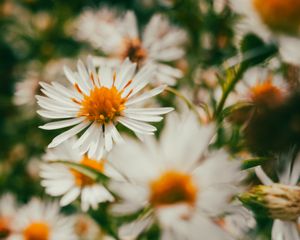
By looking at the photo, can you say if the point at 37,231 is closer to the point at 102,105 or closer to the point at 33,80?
the point at 102,105

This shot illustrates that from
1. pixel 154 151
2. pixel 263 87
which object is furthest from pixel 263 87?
pixel 154 151

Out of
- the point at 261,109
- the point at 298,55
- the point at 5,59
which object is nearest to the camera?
the point at 298,55

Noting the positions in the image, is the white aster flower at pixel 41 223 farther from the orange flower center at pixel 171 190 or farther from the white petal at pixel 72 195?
the orange flower center at pixel 171 190

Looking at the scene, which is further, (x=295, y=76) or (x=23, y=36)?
(x=23, y=36)

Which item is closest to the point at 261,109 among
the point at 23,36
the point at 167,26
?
the point at 167,26

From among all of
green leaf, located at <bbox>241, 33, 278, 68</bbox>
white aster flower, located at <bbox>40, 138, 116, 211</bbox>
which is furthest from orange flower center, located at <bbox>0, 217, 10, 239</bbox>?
green leaf, located at <bbox>241, 33, 278, 68</bbox>

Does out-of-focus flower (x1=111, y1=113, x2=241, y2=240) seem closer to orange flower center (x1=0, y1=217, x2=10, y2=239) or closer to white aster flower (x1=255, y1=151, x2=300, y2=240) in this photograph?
white aster flower (x1=255, y1=151, x2=300, y2=240)

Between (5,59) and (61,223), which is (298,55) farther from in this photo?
(5,59)

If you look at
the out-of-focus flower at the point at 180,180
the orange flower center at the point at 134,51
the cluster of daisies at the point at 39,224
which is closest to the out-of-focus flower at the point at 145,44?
the orange flower center at the point at 134,51
